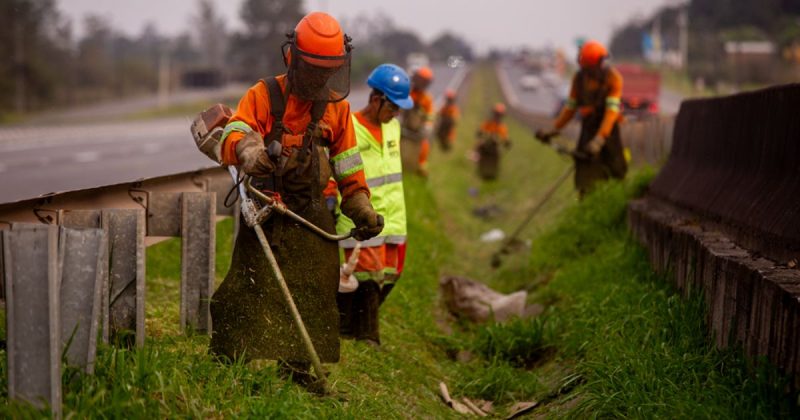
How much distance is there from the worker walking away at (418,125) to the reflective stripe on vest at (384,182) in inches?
343

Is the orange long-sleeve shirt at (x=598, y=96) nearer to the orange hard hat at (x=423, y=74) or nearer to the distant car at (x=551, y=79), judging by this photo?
the orange hard hat at (x=423, y=74)

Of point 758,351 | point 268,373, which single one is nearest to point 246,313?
point 268,373

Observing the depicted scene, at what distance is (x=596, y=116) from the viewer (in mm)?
12367

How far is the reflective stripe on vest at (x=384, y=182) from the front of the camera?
7688 millimetres

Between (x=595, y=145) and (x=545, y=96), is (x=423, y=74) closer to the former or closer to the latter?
(x=595, y=145)

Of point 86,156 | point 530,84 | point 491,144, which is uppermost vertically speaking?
point 491,144

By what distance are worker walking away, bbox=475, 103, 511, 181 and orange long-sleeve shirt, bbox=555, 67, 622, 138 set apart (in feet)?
31.9

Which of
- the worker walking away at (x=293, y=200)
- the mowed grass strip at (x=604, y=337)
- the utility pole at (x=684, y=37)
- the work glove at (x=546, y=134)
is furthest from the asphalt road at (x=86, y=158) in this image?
the utility pole at (x=684, y=37)

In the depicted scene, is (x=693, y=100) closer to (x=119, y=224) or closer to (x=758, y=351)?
(x=758, y=351)

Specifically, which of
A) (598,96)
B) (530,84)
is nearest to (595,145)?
(598,96)

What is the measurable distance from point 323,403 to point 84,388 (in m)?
1.43

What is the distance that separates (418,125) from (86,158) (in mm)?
12384

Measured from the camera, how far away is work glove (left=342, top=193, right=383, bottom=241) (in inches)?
247

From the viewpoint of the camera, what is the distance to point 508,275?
12.5 meters
